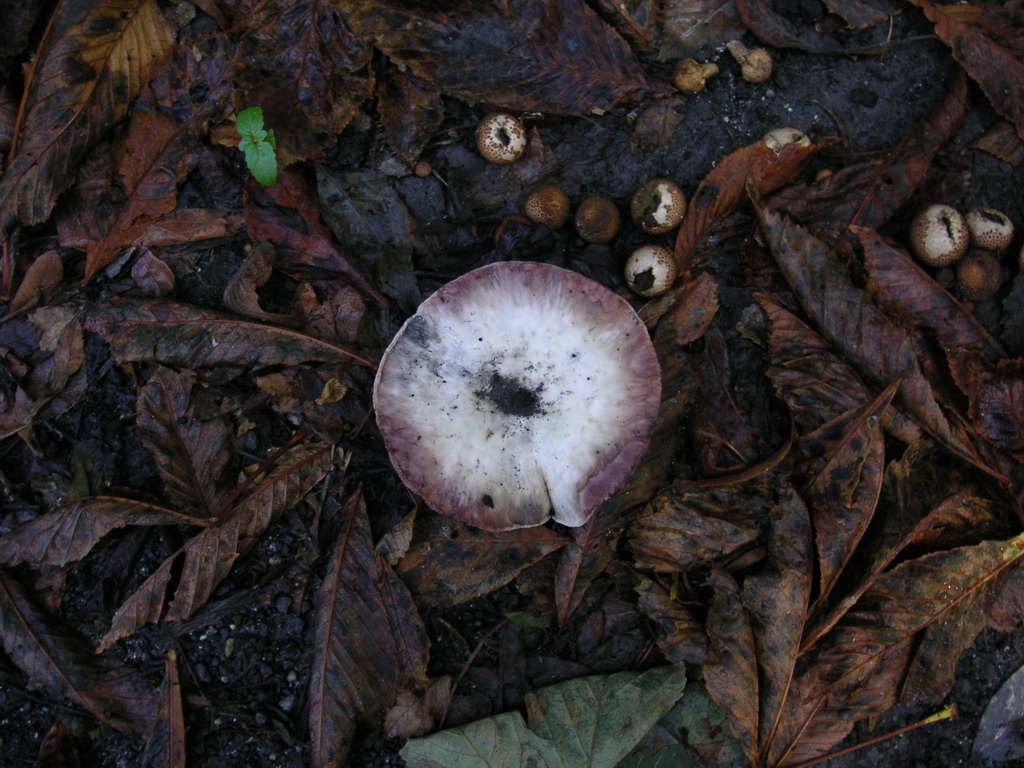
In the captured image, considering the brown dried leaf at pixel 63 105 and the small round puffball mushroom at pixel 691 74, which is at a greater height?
the brown dried leaf at pixel 63 105

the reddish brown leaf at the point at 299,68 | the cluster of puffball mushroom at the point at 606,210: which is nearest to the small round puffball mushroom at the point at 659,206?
the cluster of puffball mushroom at the point at 606,210

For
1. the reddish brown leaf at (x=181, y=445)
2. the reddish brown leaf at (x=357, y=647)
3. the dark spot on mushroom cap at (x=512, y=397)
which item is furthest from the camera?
the reddish brown leaf at (x=181, y=445)

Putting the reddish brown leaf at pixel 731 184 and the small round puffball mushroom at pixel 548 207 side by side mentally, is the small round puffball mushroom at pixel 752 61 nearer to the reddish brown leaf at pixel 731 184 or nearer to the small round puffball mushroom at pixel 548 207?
the reddish brown leaf at pixel 731 184

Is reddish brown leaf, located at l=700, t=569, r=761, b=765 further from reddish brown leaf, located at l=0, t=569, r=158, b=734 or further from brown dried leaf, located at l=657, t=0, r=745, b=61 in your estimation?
brown dried leaf, located at l=657, t=0, r=745, b=61

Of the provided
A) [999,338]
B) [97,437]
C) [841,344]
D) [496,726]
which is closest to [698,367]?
[841,344]

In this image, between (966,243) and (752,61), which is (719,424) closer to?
(966,243)

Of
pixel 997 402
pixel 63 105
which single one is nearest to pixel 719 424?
pixel 997 402

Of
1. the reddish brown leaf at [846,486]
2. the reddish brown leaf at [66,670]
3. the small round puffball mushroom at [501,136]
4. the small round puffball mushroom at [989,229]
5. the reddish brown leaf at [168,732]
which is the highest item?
the small round puffball mushroom at [501,136]
